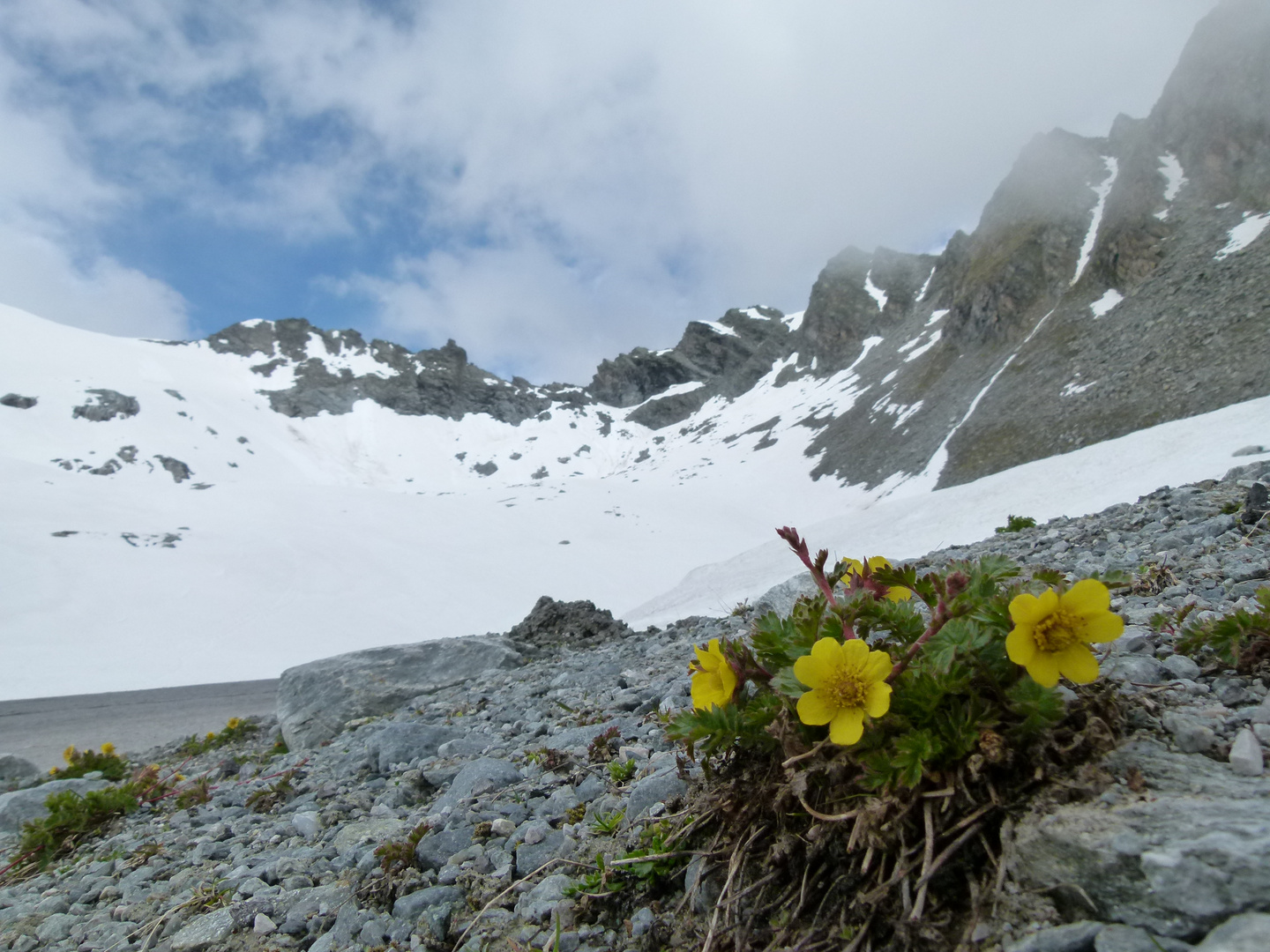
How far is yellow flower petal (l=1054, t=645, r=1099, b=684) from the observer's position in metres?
1.69

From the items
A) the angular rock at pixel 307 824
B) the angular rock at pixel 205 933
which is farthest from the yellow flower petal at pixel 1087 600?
the angular rock at pixel 307 824

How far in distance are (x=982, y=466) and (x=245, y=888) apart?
41.0 meters

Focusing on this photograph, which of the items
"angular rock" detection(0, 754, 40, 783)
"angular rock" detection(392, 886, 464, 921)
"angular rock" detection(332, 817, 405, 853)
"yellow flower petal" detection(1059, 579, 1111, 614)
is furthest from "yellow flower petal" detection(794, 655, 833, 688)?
"angular rock" detection(0, 754, 40, 783)

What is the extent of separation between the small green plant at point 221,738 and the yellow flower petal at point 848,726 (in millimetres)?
12128

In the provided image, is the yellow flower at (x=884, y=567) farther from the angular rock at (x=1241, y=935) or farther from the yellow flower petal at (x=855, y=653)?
the angular rock at (x=1241, y=935)

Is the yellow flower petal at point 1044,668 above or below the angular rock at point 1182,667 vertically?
above

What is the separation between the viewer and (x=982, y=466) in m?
37.7

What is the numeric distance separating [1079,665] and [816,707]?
0.70 metres

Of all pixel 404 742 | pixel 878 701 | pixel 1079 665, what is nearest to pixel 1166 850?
pixel 1079 665

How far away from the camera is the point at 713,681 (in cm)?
238

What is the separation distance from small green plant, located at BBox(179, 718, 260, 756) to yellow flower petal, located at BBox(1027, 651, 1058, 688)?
12.6m

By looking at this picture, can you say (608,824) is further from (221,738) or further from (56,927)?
(221,738)

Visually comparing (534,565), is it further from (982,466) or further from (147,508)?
(982,466)

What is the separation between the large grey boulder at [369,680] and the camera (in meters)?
9.59
